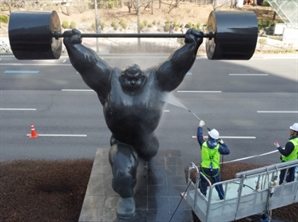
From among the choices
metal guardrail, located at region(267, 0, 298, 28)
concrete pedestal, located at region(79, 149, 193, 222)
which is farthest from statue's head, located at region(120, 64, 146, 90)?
metal guardrail, located at region(267, 0, 298, 28)

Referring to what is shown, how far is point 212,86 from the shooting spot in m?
14.7

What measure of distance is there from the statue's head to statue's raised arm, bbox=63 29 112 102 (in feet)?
1.04

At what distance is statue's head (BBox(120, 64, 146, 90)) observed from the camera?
5.14 metres

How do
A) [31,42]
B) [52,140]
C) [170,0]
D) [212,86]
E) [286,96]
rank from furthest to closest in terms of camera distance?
1. [170,0]
2. [212,86]
3. [286,96]
4. [52,140]
5. [31,42]

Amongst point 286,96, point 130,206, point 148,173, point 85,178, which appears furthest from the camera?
point 286,96

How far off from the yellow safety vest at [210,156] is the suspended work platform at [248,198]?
416 millimetres

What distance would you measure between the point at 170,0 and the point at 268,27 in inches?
413

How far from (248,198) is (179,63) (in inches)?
96.4

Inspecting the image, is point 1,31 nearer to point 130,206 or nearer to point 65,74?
point 65,74

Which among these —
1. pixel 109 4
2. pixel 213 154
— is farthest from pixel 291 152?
pixel 109 4

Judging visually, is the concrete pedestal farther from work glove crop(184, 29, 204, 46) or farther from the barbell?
work glove crop(184, 29, 204, 46)

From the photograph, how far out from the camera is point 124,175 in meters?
5.24

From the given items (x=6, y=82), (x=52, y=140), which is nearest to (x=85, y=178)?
(x=52, y=140)

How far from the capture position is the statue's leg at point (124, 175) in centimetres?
527
